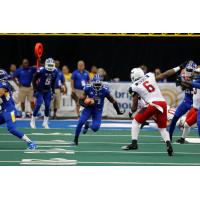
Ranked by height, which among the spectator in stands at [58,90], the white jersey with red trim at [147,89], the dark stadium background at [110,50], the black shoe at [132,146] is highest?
the dark stadium background at [110,50]

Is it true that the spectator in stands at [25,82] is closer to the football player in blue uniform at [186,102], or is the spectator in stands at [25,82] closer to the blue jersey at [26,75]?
the blue jersey at [26,75]

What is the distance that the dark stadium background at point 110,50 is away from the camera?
98.1 feet

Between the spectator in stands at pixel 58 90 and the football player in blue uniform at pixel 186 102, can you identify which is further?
the spectator in stands at pixel 58 90

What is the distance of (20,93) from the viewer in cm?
2638

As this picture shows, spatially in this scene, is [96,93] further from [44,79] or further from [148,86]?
[44,79]

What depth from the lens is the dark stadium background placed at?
29891 millimetres

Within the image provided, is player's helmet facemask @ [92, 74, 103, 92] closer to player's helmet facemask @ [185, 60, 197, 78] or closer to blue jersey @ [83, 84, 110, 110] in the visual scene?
blue jersey @ [83, 84, 110, 110]

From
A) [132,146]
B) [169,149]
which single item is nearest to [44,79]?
[132,146]

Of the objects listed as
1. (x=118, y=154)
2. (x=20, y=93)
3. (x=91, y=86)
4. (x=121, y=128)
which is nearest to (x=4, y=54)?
(x=20, y=93)

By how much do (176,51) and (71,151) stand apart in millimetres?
13930

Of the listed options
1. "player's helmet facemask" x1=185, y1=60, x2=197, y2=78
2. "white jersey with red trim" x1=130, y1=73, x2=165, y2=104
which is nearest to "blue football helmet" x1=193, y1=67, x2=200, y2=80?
"player's helmet facemask" x1=185, y1=60, x2=197, y2=78

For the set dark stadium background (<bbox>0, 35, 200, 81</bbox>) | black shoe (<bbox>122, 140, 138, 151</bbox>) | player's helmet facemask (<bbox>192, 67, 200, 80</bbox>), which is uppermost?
dark stadium background (<bbox>0, 35, 200, 81</bbox>)

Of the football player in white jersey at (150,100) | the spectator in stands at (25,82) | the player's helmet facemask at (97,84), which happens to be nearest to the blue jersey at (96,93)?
the player's helmet facemask at (97,84)

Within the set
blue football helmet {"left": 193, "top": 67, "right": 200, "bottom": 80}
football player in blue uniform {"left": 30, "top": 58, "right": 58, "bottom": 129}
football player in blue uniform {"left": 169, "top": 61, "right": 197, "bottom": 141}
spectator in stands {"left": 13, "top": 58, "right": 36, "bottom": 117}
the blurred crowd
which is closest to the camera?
blue football helmet {"left": 193, "top": 67, "right": 200, "bottom": 80}
